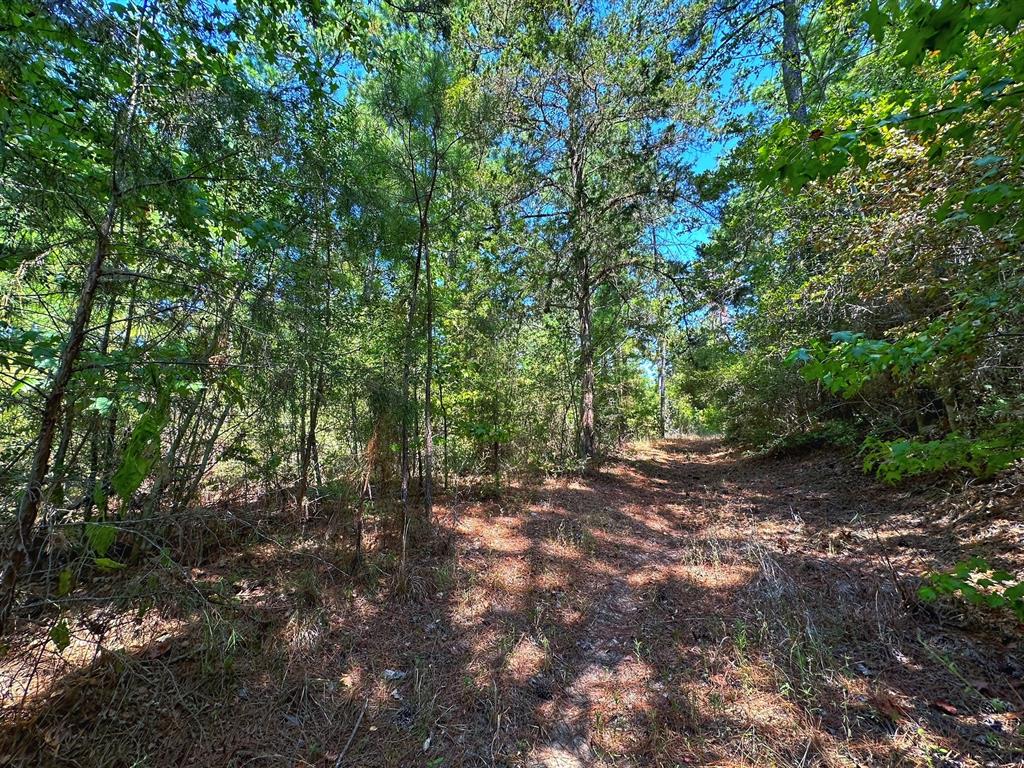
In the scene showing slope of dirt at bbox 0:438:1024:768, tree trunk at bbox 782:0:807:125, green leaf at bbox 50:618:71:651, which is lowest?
slope of dirt at bbox 0:438:1024:768

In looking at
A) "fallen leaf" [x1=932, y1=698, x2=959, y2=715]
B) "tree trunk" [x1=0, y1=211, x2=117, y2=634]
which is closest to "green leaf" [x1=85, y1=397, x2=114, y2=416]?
"tree trunk" [x1=0, y1=211, x2=117, y2=634]

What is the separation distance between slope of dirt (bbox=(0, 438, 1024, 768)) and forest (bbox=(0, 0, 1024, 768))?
0.9 inches

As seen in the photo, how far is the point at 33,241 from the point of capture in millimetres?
2082

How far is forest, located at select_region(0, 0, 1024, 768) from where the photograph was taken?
1.91 m

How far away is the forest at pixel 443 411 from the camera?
191 cm

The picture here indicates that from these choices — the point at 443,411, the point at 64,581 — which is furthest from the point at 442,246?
the point at 64,581

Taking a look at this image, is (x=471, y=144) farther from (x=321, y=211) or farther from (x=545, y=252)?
(x=545, y=252)

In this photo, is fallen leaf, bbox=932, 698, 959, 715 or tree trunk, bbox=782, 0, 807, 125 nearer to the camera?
fallen leaf, bbox=932, 698, 959, 715

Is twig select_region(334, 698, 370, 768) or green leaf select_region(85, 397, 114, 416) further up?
green leaf select_region(85, 397, 114, 416)

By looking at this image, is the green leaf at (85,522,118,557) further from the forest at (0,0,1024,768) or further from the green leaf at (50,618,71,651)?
the green leaf at (50,618,71,651)

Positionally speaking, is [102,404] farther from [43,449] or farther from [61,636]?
[61,636]

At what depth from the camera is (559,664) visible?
2908 millimetres

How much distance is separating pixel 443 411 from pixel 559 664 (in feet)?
13.1

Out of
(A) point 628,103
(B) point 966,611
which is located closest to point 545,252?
(A) point 628,103
